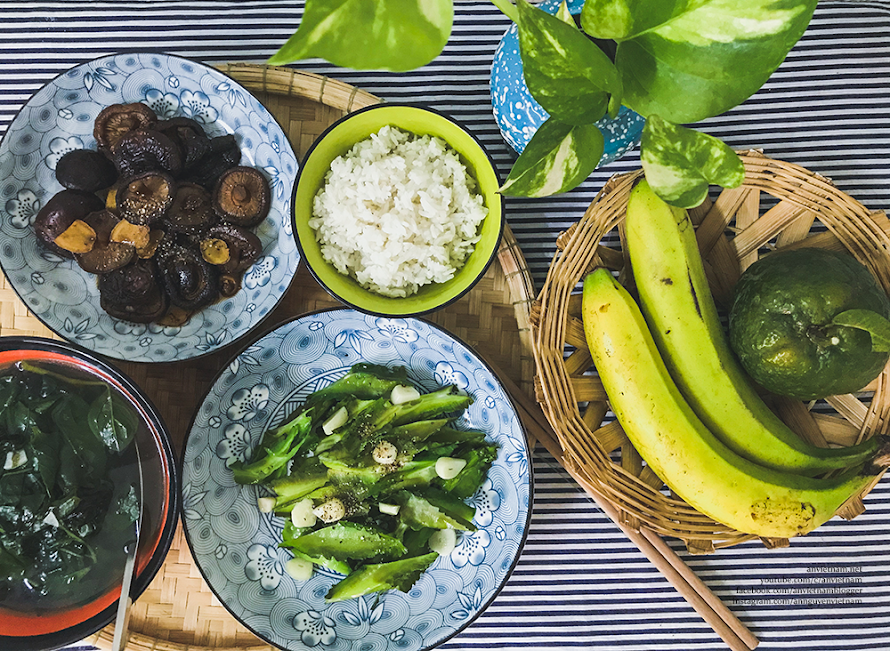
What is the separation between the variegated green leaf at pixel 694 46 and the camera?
2.08 ft

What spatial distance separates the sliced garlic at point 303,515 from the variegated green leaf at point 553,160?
65 cm

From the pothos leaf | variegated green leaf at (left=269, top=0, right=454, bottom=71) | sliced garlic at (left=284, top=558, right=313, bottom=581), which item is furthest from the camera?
sliced garlic at (left=284, top=558, right=313, bottom=581)

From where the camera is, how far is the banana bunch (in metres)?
0.99

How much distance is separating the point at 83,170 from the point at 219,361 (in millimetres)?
392

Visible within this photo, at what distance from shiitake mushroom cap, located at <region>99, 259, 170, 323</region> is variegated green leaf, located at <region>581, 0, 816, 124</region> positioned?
2.56ft

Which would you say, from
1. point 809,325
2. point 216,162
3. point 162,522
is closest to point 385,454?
point 162,522

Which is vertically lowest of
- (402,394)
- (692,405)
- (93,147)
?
(402,394)

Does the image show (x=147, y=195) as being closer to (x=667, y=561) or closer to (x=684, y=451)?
(x=684, y=451)

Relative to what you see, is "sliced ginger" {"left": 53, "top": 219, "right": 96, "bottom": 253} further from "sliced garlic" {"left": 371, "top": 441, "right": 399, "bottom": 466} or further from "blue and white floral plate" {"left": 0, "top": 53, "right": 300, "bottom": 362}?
"sliced garlic" {"left": 371, "top": 441, "right": 399, "bottom": 466}

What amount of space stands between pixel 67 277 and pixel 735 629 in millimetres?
1384

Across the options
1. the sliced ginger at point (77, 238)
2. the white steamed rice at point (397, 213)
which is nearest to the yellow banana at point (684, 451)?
the white steamed rice at point (397, 213)

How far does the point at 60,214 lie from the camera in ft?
3.42

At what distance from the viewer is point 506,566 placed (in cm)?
109

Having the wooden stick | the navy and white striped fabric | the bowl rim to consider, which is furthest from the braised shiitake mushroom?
the wooden stick
